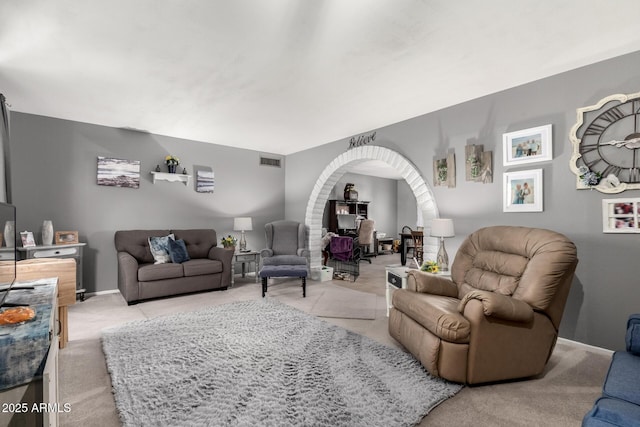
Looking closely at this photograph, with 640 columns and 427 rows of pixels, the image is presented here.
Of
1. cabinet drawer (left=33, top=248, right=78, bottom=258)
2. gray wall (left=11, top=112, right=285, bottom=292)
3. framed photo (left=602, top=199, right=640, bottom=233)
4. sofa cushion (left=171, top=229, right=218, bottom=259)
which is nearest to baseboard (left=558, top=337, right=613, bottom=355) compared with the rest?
framed photo (left=602, top=199, right=640, bottom=233)

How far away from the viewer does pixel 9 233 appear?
6.67 ft

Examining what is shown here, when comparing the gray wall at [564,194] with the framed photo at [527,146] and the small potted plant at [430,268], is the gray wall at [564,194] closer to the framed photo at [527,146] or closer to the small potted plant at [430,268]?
the framed photo at [527,146]

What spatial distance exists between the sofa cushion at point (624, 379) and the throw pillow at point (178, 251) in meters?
4.56

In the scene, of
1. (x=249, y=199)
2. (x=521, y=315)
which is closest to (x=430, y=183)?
(x=521, y=315)

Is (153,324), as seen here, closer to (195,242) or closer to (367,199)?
(195,242)

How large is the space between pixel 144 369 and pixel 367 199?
7804 millimetres

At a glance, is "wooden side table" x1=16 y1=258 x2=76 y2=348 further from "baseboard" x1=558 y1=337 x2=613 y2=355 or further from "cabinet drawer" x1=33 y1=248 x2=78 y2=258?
"baseboard" x1=558 y1=337 x2=613 y2=355

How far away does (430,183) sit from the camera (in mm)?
3986

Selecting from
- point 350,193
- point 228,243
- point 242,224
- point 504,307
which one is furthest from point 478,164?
point 350,193

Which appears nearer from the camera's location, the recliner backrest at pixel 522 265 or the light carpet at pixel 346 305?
the recliner backrest at pixel 522 265

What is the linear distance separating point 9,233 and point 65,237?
101 inches

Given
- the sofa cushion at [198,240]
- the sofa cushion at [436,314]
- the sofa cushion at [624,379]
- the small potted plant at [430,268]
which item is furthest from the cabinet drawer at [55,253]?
the sofa cushion at [624,379]

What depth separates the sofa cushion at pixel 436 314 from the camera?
6.76 feet

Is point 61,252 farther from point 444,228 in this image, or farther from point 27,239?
point 444,228
